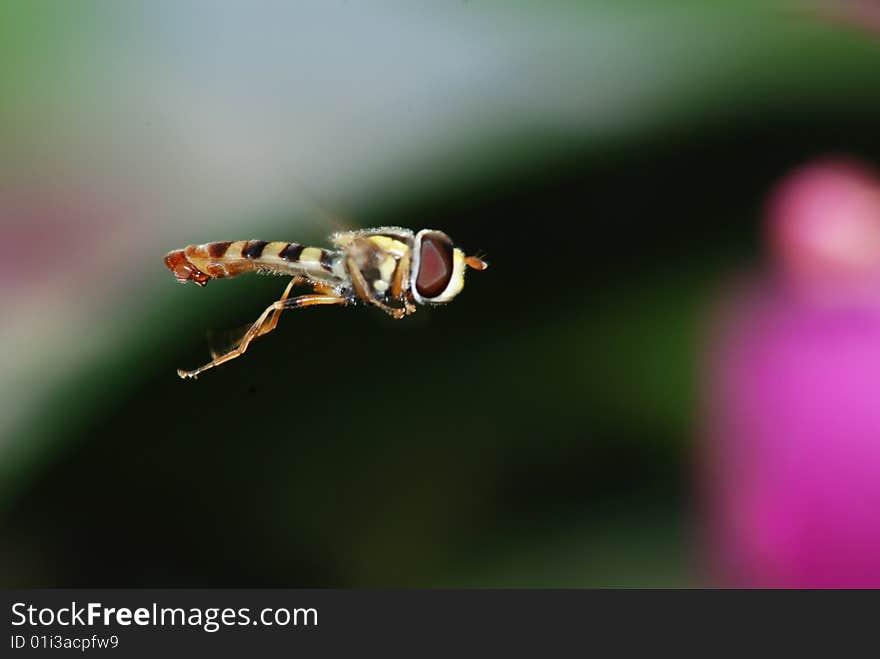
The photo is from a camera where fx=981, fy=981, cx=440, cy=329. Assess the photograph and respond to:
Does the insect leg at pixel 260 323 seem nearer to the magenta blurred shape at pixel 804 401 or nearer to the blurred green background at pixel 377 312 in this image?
the blurred green background at pixel 377 312

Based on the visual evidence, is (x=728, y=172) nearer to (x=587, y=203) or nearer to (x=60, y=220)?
(x=587, y=203)

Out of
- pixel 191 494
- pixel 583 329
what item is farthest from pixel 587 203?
pixel 191 494

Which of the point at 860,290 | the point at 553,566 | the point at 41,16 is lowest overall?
the point at 553,566

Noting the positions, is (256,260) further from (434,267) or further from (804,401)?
(804,401)

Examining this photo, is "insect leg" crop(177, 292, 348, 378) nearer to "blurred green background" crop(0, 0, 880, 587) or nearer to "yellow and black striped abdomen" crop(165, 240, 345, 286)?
"yellow and black striped abdomen" crop(165, 240, 345, 286)

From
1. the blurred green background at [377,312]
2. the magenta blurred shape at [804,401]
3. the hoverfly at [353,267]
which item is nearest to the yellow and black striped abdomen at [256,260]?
the hoverfly at [353,267]

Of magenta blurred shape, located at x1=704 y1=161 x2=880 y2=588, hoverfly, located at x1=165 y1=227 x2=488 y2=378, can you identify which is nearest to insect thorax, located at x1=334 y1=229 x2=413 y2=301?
hoverfly, located at x1=165 y1=227 x2=488 y2=378

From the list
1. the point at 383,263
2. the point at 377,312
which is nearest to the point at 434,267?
the point at 383,263
